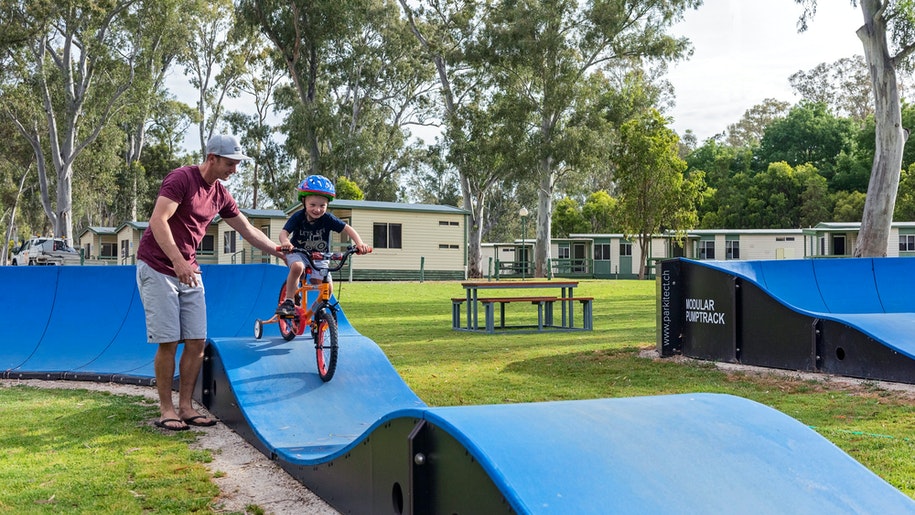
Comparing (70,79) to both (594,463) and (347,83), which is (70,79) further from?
(594,463)

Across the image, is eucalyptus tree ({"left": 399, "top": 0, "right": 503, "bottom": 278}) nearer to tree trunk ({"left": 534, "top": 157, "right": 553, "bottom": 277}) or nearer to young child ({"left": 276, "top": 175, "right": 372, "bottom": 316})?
tree trunk ({"left": 534, "top": 157, "right": 553, "bottom": 277})

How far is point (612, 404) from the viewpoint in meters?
3.06

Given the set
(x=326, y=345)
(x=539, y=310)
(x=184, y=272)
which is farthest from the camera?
(x=539, y=310)

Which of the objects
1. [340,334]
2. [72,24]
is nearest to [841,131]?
[72,24]

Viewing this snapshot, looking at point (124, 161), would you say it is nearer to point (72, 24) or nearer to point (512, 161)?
point (72, 24)

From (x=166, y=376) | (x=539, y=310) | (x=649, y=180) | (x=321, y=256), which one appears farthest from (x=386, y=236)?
(x=166, y=376)

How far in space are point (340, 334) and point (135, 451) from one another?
2279 millimetres

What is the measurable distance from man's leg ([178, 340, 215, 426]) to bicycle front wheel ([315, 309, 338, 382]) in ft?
2.64

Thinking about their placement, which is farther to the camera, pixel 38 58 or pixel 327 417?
pixel 38 58

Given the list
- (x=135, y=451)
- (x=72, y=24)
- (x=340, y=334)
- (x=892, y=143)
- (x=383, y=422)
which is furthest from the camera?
(x=72, y=24)

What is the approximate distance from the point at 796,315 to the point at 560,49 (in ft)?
111

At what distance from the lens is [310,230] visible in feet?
22.3

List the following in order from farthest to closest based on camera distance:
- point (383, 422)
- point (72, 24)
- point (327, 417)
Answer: point (72, 24) < point (327, 417) < point (383, 422)

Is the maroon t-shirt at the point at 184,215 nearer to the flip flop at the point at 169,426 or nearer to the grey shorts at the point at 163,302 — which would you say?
the grey shorts at the point at 163,302
